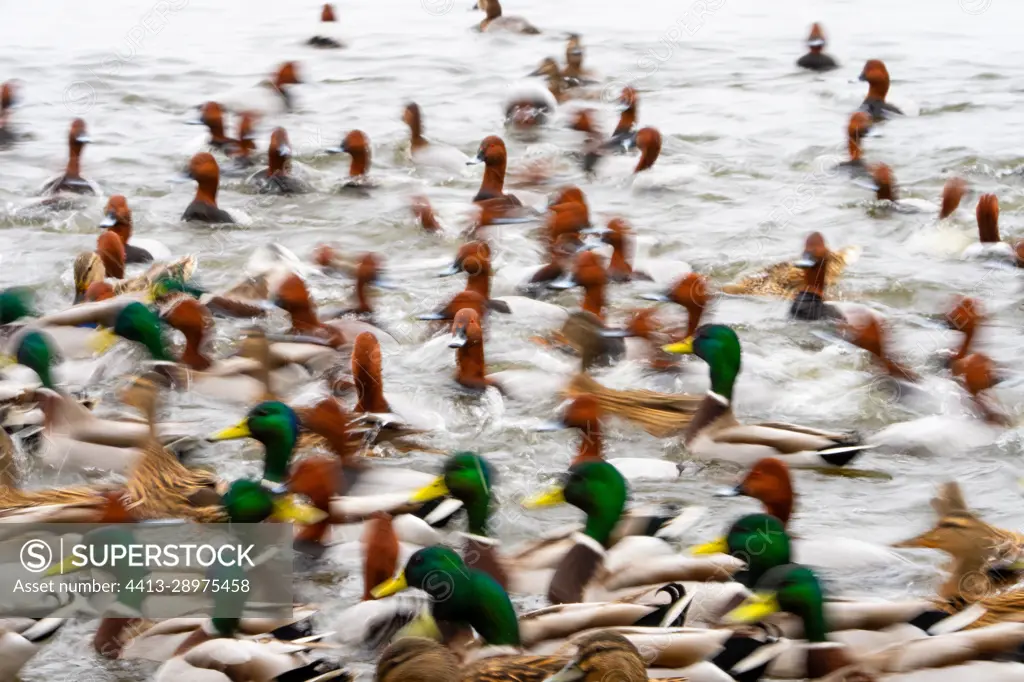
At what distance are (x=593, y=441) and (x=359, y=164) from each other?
5.04m

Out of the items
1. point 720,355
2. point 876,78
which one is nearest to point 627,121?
point 876,78

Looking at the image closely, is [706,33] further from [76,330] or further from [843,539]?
[843,539]

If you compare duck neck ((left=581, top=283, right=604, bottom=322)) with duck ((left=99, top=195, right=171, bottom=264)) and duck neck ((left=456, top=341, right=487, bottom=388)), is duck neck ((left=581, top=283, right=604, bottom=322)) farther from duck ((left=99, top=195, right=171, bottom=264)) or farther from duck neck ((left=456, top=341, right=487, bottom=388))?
duck ((left=99, top=195, right=171, bottom=264))

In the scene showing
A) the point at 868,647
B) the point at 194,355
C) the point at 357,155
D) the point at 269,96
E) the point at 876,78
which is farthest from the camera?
the point at 269,96

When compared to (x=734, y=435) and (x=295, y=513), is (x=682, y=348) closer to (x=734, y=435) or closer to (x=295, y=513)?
(x=734, y=435)

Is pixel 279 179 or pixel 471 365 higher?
pixel 279 179

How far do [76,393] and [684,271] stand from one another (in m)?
3.48

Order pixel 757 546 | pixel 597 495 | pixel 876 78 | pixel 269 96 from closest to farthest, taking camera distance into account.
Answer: pixel 757 546 → pixel 597 495 → pixel 876 78 → pixel 269 96

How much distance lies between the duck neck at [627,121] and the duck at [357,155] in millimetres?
2063

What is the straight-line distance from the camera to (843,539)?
5.63m

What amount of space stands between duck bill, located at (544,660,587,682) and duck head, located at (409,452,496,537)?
1438 mm

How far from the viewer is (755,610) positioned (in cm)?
493

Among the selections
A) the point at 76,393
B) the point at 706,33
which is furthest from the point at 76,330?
the point at 706,33

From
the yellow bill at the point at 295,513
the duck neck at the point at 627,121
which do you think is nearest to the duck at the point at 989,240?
the duck neck at the point at 627,121
